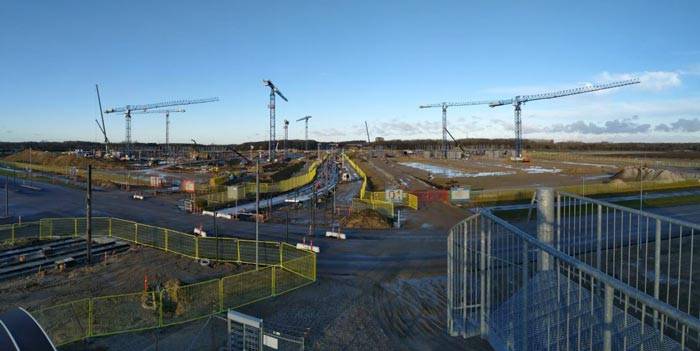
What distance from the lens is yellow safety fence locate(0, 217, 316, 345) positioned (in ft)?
47.4

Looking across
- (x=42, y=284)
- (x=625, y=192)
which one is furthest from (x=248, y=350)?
(x=625, y=192)

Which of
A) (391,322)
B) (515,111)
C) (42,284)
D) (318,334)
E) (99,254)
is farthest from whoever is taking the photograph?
(515,111)

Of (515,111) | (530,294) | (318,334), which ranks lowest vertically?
(318,334)

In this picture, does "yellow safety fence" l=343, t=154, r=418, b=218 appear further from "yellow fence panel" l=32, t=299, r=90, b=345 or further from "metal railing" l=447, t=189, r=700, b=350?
"metal railing" l=447, t=189, r=700, b=350

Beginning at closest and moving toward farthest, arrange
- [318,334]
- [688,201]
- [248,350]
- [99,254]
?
[248,350] → [318,334] → [99,254] → [688,201]

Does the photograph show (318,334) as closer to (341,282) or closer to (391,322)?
(391,322)

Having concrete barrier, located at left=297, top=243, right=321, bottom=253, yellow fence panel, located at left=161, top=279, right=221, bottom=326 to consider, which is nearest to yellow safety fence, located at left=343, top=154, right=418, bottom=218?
concrete barrier, located at left=297, top=243, right=321, bottom=253

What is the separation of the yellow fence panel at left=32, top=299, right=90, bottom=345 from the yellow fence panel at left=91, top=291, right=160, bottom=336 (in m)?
0.27

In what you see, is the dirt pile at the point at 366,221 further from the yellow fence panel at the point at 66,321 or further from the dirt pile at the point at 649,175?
the dirt pile at the point at 649,175

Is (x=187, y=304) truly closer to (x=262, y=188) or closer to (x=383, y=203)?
(x=383, y=203)

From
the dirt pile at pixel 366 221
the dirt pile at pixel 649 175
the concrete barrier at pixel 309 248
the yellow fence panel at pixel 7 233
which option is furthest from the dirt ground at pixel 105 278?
the dirt pile at pixel 649 175

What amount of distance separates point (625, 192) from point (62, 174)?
7643cm

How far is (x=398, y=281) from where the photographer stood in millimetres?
19641

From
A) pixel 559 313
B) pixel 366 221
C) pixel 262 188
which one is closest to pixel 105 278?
pixel 366 221
